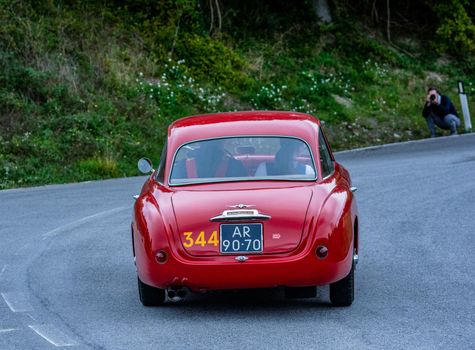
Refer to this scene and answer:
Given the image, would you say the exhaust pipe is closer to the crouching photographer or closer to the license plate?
the license plate

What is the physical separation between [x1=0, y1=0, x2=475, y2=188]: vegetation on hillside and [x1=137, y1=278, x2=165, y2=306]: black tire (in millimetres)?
10760

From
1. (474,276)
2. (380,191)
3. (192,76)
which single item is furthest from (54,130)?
(474,276)

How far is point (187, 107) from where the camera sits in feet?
86.1

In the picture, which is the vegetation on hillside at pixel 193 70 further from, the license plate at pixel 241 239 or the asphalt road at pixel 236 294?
the license plate at pixel 241 239

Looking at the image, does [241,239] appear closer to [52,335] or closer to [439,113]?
[52,335]

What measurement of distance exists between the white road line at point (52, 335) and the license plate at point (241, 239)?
1.31 metres

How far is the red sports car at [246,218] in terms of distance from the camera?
8.92 metres

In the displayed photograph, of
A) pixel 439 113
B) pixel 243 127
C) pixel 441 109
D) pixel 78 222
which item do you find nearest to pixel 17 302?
pixel 243 127

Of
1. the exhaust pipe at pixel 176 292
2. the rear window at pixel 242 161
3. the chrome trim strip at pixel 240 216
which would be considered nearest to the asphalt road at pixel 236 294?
the exhaust pipe at pixel 176 292

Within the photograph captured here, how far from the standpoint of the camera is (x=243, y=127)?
1030cm

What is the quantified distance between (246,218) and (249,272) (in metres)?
0.41

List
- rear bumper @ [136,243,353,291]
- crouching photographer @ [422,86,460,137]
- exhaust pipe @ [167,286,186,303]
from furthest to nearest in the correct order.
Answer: crouching photographer @ [422,86,460,137]
exhaust pipe @ [167,286,186,303]
rear bumper @ [136,243,353,291]

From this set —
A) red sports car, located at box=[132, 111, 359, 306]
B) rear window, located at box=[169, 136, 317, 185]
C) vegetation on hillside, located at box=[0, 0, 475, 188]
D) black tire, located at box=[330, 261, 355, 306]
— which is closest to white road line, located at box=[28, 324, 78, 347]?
red sports car, located at box=[132, 111, 359, 306]

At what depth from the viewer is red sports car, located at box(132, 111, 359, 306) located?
29.3ft
